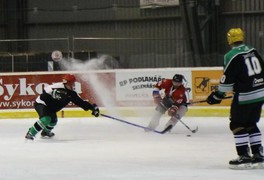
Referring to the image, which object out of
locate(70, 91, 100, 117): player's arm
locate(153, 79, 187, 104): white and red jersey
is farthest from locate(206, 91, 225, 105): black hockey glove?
locate(153, 79, 187, 104): white and red jersey

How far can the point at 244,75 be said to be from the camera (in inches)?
210

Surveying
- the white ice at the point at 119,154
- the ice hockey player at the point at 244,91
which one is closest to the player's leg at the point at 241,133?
the ice hockey player at the point at 244,91

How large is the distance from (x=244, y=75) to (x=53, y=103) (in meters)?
3.78

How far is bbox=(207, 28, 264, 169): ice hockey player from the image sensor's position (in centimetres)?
532

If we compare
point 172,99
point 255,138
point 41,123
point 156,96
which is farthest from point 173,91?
point 255,138

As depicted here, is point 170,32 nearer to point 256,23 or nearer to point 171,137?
point 256,23

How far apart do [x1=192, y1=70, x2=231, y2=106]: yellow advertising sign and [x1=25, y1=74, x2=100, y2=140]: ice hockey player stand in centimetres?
393

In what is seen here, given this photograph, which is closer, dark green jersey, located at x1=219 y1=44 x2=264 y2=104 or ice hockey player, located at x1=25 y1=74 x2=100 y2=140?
dark green jersey, located at x1=219 y1=44 x2=264 y2=104

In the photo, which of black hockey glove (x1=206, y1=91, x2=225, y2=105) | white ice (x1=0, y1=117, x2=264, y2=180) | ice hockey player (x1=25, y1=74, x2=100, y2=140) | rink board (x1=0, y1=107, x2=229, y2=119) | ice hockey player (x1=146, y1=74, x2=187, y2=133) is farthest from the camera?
rink board (x1=0, y1=107, x2=229, y2=119)

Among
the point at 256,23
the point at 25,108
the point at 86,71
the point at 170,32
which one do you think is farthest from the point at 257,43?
the point at 25,108

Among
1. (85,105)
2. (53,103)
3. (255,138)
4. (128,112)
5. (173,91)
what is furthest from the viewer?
(128,112)

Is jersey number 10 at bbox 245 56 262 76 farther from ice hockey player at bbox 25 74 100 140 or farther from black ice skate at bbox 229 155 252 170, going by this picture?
ice hockey player at bbox 25 74 100 140

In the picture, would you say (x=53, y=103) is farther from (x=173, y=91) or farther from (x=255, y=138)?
(x=255, y=138)

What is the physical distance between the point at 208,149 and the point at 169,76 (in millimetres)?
4958
